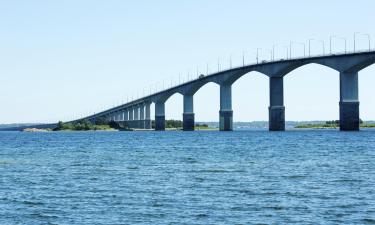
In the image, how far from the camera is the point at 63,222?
23.3 metres

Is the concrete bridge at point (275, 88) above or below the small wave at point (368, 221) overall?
above

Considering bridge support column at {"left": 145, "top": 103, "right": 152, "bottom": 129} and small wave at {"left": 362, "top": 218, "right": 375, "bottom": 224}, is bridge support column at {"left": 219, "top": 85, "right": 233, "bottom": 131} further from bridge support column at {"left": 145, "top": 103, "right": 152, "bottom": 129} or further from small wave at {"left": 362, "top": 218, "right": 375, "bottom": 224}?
small wave at {"left": 362, "top": 218, "right": 375, "bottom": 224}

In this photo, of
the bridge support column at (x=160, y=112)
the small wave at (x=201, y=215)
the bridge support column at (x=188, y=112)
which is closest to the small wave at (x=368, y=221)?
the small wave at (x=201, y=215)

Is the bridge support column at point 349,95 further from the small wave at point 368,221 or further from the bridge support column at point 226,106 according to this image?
the small wave at point 368,221

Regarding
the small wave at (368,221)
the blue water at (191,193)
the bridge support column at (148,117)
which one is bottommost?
the small wave at (368,221)

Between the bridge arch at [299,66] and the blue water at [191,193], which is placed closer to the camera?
the blue water at [191,193]

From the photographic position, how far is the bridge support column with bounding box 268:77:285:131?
130m

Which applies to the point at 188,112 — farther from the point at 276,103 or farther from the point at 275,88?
the point at 275,88

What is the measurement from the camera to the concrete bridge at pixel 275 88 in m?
111

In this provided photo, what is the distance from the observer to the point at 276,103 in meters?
132

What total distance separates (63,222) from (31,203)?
4.69 meters

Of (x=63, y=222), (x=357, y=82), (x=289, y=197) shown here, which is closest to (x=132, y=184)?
(x=289, y=197)

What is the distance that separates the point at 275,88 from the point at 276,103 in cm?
339

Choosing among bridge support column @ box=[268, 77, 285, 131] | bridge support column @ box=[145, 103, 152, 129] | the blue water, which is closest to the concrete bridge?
bridge support column @ box=[268, 77, 285, 131]
